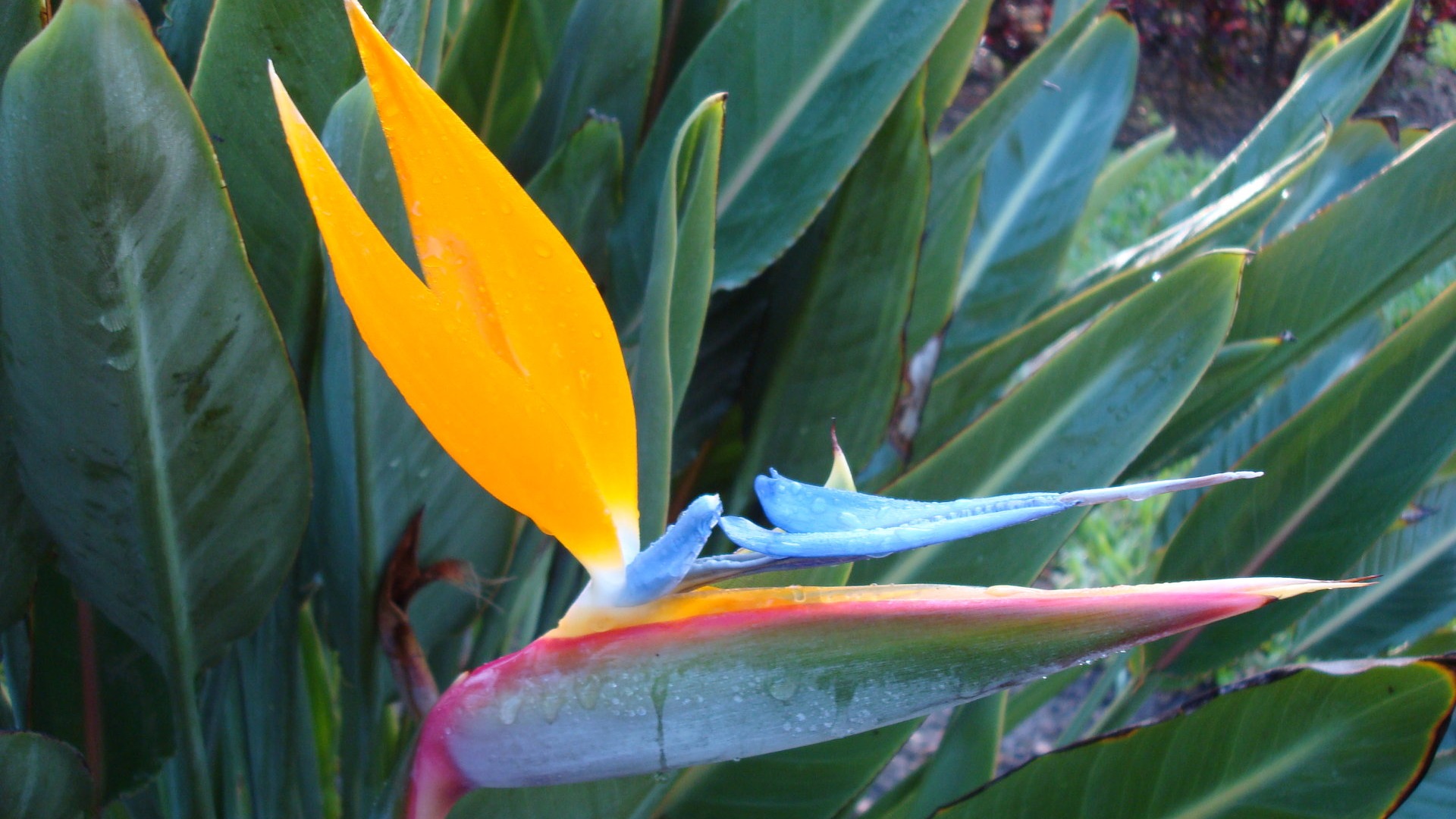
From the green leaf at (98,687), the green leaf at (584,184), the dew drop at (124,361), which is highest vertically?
the green leaf at (584,184)


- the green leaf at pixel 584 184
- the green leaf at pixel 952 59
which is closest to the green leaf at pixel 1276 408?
the green leaf at pixel 952 59

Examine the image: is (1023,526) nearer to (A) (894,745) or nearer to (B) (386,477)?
(A) (894,745)

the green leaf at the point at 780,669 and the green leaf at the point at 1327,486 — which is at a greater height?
the green leaf at the point at 780,669

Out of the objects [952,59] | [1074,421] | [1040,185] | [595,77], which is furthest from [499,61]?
[1040,185]

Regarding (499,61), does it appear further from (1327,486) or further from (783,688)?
(1327,486)

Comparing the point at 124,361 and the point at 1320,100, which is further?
the point at 1320,100

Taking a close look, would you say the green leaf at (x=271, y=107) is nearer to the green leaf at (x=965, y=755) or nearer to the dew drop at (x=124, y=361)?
the dew drop at (x=124, y=361)

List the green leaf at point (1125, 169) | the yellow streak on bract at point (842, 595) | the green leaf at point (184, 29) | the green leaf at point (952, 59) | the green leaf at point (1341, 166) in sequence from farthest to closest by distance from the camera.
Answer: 1. the green leaf at point (1125, 169)
2. the green leaf at point (1341, 166)
3. the green leaf at point (952, 59)
4. the green leaf at point (184, 29)
5. the yellow streak on bract at point (842, 595)
